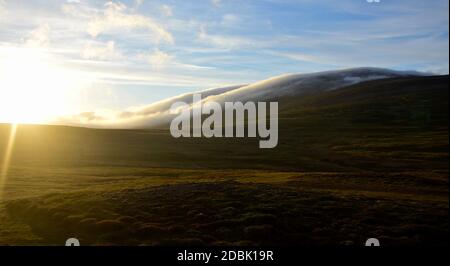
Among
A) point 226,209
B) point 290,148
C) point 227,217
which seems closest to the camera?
point 227,217

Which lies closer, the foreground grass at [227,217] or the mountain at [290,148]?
the foreground grass at [227,217]

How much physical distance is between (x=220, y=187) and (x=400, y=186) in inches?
1095

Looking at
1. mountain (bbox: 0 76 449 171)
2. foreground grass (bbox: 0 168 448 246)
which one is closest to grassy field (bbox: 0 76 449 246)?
foreground grass (bbox: 0 168 448 246)

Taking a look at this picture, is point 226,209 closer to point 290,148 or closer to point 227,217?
point 227,217

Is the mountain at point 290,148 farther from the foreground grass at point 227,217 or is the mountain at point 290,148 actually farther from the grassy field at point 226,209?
the foreground grass at point 227,217

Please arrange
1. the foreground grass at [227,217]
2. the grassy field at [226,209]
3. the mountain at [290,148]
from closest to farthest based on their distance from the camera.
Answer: the foreground grass at [227,217]
the grassy field at [226,209]
the mountain at [290,148]

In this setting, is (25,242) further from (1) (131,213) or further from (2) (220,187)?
(2) (220,187)

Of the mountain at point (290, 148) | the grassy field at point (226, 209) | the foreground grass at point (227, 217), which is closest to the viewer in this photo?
the foreground grass at point (227, 217)

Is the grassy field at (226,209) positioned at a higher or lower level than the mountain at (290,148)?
lower

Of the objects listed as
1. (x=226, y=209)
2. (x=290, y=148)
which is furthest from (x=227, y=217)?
(x=290, y=148)

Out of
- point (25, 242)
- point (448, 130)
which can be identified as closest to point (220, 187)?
point (25, 242)

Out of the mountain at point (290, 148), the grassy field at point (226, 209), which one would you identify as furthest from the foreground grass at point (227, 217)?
the mountain at point (290, 148)
